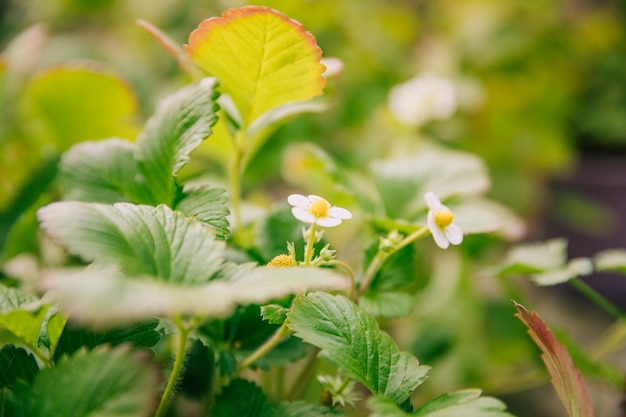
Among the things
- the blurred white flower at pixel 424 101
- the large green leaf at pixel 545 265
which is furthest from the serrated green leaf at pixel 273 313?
the blurred white flower at pixel 424 101

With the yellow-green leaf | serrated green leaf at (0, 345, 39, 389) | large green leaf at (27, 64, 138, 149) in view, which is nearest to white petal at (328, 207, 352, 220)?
the yellow-green leaf

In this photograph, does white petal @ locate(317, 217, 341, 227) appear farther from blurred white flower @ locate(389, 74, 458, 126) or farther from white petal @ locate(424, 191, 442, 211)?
blurred white flower @ locate(389, 74, 458, 126)

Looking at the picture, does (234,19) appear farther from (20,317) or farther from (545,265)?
(545,265)

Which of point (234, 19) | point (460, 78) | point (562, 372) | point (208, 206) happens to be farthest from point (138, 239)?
point (460, 78)

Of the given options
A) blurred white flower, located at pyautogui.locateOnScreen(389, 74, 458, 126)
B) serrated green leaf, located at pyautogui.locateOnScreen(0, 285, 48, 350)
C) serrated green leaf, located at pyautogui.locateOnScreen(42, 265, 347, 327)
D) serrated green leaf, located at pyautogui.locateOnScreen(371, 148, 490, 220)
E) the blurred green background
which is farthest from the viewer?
the blurred green background

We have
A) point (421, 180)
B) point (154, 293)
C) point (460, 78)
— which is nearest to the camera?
point (154, 293)

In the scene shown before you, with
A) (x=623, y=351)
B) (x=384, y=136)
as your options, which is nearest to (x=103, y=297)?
(x=384, y=136)
